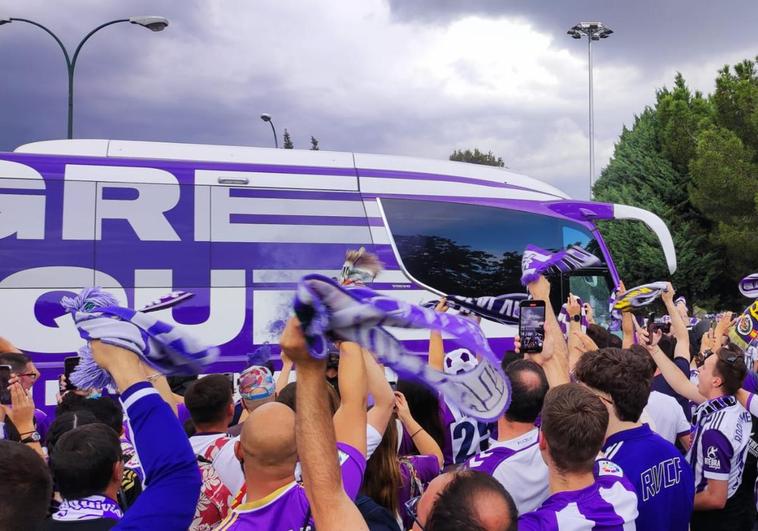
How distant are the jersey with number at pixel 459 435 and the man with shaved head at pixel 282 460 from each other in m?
1.39

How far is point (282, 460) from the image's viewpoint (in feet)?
6.55

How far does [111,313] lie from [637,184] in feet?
83.3

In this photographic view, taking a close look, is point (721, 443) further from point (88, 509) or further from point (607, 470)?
point (88, 509)

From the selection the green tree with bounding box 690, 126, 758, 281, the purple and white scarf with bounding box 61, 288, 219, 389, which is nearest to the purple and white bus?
the purple and white scarf with bounding box 61, 288, 219, 389

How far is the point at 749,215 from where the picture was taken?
22.1 m

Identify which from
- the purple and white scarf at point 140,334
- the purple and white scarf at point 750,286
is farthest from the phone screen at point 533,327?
the purple and white scarf at point 750,286

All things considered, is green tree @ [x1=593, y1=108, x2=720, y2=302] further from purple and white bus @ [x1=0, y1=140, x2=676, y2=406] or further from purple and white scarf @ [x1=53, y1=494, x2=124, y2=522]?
purple and white scarf @ [x1=53, y1=494, x2=124, y2=522]

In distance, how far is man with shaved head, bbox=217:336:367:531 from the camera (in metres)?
1.95

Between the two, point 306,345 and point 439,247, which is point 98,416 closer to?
point 306,345

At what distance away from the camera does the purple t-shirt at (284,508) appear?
6.37ft

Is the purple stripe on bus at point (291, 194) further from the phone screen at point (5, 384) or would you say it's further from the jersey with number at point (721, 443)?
the jersey with number at point (721, 443)

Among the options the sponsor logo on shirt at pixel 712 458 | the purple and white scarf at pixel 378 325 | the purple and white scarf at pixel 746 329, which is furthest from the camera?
the purple and white scarf at pixel 746 329

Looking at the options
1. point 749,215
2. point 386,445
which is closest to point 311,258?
point 386,445

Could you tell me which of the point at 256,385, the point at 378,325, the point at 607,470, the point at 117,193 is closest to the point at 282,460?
the point at 378,325
